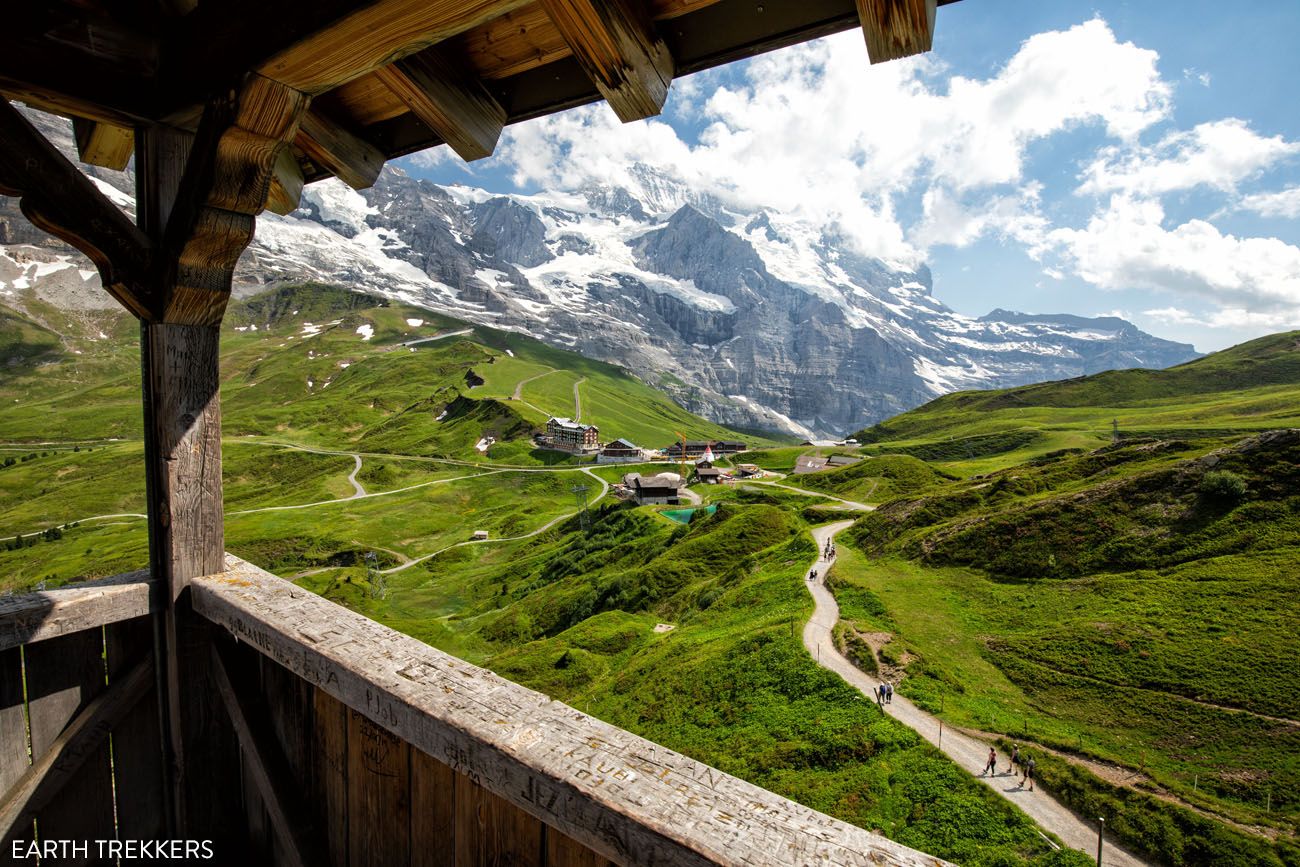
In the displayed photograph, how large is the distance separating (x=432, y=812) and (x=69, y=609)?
10.1 ft

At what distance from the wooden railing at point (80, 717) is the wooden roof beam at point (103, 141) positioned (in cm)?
324

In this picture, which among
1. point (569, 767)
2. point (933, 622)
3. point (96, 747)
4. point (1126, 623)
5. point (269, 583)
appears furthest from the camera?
point (933, 622)

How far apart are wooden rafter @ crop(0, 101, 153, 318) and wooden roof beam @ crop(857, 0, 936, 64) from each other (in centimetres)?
Answer: 437

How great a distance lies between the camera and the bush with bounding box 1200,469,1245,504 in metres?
31.9

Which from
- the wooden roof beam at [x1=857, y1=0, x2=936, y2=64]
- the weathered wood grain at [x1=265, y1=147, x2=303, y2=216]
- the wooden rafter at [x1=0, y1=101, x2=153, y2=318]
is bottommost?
the wooden rafter at [x1=0, y1=101, x2=153, y2=318]

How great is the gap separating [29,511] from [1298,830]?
171 metres

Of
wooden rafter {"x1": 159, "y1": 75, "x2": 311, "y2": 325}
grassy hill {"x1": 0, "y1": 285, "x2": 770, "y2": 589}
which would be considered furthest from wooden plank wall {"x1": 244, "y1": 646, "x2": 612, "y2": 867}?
grassy hill {"x1": 0, "y1": 285, "x2": 770, "y2": 589}

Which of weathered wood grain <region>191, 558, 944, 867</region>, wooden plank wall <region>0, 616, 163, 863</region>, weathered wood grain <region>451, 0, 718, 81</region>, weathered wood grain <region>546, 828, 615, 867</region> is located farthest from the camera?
wooden plank wall <region>0, 616, 163, 863</region>

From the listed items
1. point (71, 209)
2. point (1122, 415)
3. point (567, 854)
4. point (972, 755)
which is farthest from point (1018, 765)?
point (1122, 415)

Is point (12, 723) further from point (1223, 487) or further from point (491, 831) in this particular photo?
point (1223, 487)

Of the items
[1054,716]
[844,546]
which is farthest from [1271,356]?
[1054,716]

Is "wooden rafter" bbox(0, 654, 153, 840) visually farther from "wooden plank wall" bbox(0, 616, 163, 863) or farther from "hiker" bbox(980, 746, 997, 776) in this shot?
"hiker" bbox(980, 746, 997, 776)

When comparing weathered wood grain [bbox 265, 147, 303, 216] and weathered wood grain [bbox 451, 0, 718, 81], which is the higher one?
weathered wood grain [bbox 451, 0, 718, 81]

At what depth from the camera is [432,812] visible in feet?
9.27
